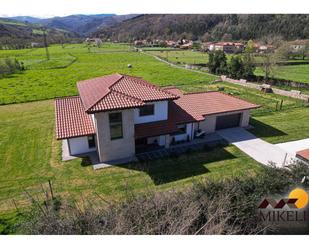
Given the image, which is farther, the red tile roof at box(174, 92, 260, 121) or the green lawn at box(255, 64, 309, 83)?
the green lawn at box(255, 64, 309, 83)

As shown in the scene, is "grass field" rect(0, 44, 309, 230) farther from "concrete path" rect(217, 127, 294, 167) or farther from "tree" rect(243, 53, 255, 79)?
"tree" rect(243, 53, 255, 79)

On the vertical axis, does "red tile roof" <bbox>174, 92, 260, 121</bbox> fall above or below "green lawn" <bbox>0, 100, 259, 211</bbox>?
above

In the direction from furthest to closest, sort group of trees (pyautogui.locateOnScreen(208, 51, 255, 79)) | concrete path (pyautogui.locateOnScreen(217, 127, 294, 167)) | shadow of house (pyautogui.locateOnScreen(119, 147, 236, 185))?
group of trees (pyautogui.locateOnScreen(208, 51, 255, 79)) → concrete path (pyautogui.locateOnScreen(217, 127, 294, 167)) → shadow of house (pyautogui.locateOnScreen(119, 147, 236, 185))

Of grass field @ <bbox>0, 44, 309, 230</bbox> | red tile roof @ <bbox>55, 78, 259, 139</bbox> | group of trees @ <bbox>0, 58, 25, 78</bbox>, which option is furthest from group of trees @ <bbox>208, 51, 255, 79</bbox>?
group of trees @ <bbox>0, 58, 25, 78</bbox>

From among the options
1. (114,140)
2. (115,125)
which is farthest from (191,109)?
(114,140)

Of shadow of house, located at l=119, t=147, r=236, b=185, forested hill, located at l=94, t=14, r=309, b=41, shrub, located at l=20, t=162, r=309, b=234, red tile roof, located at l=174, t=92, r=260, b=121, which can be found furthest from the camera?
forested hill, located at l=94, t=14, r=309, b=41

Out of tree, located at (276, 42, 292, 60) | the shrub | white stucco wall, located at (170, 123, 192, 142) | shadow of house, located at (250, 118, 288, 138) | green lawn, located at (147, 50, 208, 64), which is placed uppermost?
tree, located at (276, 42, 292, 60)
